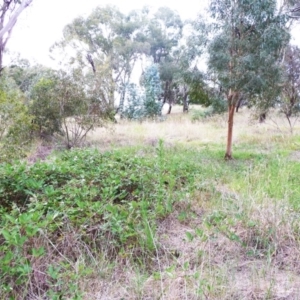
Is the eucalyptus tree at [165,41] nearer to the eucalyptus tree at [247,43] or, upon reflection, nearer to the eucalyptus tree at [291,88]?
the eucalyptus tree at [291,88]

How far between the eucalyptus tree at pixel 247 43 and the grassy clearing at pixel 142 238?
3.37 m

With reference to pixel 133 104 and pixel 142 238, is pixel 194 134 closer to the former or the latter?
pixel 133 104

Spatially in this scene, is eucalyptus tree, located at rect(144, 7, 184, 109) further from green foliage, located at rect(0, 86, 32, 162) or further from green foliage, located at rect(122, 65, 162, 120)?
green foliage, located at rect(0, 86, 32, 162)

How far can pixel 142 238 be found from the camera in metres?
2.31

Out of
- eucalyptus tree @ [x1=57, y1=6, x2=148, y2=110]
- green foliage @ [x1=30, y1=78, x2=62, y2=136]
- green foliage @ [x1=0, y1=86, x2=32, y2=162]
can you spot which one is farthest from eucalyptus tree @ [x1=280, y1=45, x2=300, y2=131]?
eucalyptus tree @ [x1=57, y1=6, x2=148, y2=110]

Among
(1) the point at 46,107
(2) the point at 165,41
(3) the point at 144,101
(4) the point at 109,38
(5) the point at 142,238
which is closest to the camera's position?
(5) the point at 142,238

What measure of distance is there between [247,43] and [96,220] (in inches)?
225

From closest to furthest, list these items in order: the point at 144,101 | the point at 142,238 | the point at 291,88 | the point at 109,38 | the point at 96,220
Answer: the point at 142,238 < the point at 96,220 < the point at 291,88 < the point at 144,101 < the point at 109,38

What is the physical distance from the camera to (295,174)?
4.71 meters

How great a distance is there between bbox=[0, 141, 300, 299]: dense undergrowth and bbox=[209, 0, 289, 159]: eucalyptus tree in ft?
10.9

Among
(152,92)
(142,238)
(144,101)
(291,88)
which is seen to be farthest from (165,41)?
(142,238)

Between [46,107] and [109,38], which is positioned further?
[109,38]

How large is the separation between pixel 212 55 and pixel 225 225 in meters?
5.12

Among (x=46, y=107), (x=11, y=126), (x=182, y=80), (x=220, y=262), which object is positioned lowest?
(x=220, y=262)
